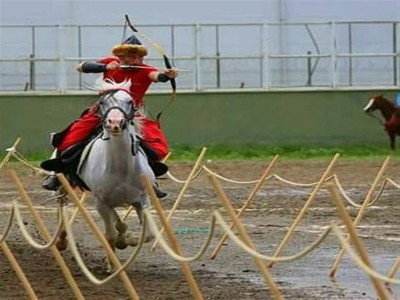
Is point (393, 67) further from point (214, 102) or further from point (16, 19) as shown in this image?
point (16, 19)

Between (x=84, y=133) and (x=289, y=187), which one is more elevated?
(x=84, y=133)

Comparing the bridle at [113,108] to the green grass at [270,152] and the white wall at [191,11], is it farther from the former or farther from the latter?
the white wall at [191,11]

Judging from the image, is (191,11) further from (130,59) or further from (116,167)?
(116,167)

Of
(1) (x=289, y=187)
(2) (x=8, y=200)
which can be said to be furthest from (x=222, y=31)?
(2) (x=8, y=200)

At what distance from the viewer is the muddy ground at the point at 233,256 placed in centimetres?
1191

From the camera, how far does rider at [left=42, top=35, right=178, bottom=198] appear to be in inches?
511

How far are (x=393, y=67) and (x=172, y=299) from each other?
2388 centimetres

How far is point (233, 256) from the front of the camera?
1423 cm

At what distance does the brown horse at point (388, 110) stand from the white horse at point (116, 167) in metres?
20.7

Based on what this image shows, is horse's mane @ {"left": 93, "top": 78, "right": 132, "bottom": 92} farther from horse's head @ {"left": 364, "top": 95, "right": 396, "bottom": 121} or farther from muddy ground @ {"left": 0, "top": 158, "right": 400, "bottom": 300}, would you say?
horse's head @ {"left": 364, "top": 95, "right": 396, "bottom": 121}

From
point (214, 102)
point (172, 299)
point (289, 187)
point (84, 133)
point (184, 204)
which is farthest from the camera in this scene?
point (214, 102)

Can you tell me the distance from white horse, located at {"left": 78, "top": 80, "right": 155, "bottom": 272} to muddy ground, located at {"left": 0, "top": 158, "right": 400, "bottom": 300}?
506mm

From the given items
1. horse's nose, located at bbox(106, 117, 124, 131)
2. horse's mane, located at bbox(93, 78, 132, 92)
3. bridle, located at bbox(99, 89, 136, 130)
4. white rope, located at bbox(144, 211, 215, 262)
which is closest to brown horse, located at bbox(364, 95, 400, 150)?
horse's mane, located at bbox(93, 78, 132, 92)

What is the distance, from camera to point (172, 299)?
1151cm
